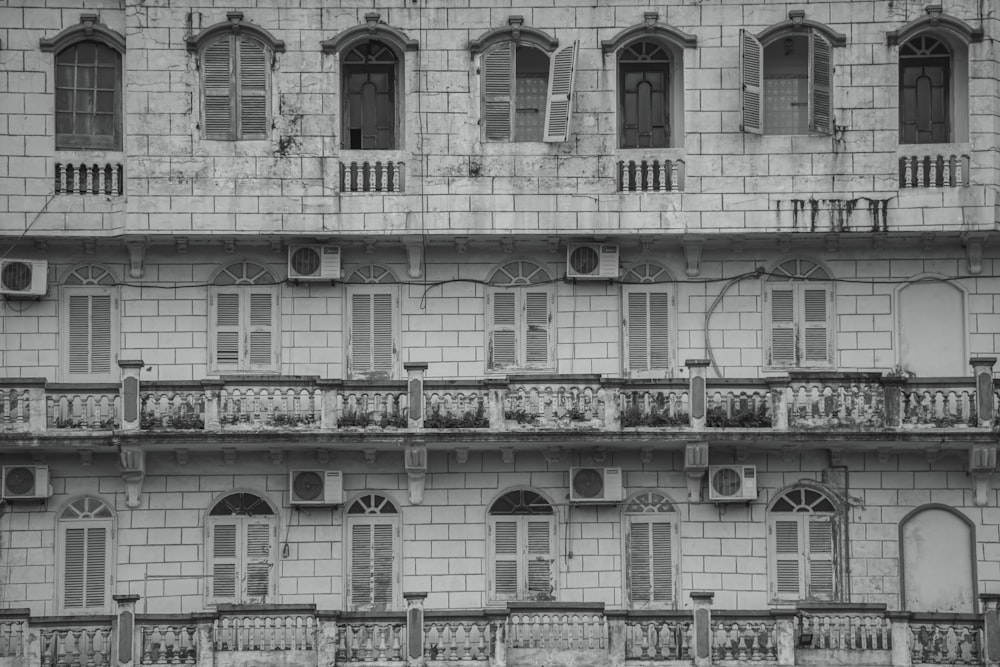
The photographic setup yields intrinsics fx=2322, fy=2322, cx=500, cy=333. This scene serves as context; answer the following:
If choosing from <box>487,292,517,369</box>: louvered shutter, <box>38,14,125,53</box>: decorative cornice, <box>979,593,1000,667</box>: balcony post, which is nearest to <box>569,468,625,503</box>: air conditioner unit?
<box>487,292,517,369</box>: louvered shutter

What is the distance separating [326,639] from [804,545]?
8.42 m

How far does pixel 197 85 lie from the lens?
39.3m

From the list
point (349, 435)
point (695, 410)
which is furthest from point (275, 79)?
point (695, 410)

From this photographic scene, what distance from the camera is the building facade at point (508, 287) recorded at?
38938 millimetres

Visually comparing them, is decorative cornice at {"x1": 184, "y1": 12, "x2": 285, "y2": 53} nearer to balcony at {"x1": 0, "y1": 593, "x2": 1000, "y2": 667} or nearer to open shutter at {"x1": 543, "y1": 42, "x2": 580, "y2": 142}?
open shutter at {"x1": 543, "y1": 42, "x2": 580, "y2": 142}

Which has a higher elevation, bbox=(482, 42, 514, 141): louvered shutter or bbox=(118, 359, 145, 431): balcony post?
bbox=(482, 42, 514, 141): louvered shutter

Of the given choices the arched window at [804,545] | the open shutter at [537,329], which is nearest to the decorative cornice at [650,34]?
the open shutter at [537,329]

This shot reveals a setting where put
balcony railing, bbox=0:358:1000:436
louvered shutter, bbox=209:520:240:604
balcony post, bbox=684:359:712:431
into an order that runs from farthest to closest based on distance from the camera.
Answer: louvered shutter, bbox=209:520:240:604
balcony post, bbox=684:359:712:431
balcony railing, bbox=0:358:1000:436

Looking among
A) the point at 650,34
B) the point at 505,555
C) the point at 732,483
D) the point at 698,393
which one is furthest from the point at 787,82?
the point at 505,555

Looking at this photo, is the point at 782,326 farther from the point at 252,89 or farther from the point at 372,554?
the point at 252,89

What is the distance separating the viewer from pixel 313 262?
39594 mm

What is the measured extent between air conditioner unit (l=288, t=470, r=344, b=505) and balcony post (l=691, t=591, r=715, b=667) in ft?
21.1

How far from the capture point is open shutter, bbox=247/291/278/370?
39.7 metres

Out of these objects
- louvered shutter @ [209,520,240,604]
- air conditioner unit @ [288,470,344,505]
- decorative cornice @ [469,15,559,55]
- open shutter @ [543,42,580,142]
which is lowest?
louvered shutter @ [209,520,240,604]
